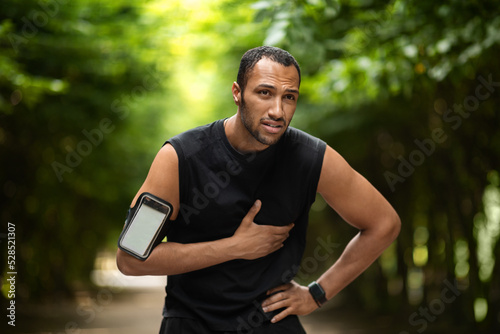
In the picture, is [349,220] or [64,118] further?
[64,118]

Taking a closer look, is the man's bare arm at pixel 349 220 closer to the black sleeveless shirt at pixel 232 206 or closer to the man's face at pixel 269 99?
the black sleeveless shirt at pixel 232 206

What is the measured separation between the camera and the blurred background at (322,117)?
6633 mm

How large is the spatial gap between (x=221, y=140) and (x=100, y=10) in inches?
373

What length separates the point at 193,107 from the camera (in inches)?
1249

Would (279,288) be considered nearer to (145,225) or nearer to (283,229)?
(283,229)

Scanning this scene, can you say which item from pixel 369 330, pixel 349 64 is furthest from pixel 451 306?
pixel 349 64

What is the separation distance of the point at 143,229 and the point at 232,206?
0.39 meters

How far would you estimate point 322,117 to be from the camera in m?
12.6

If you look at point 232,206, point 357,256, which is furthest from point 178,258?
point 357,256

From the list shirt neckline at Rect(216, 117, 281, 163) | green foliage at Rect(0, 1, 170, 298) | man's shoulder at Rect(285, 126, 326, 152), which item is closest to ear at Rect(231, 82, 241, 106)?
shirt neckline at Rect(216, 117, 281, 163)

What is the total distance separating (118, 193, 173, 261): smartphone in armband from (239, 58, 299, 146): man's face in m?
0.49

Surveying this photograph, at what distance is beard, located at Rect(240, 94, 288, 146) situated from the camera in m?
2.76

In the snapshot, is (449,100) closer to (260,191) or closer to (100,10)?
(100,10)

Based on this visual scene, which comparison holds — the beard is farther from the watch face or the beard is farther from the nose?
the watch face
